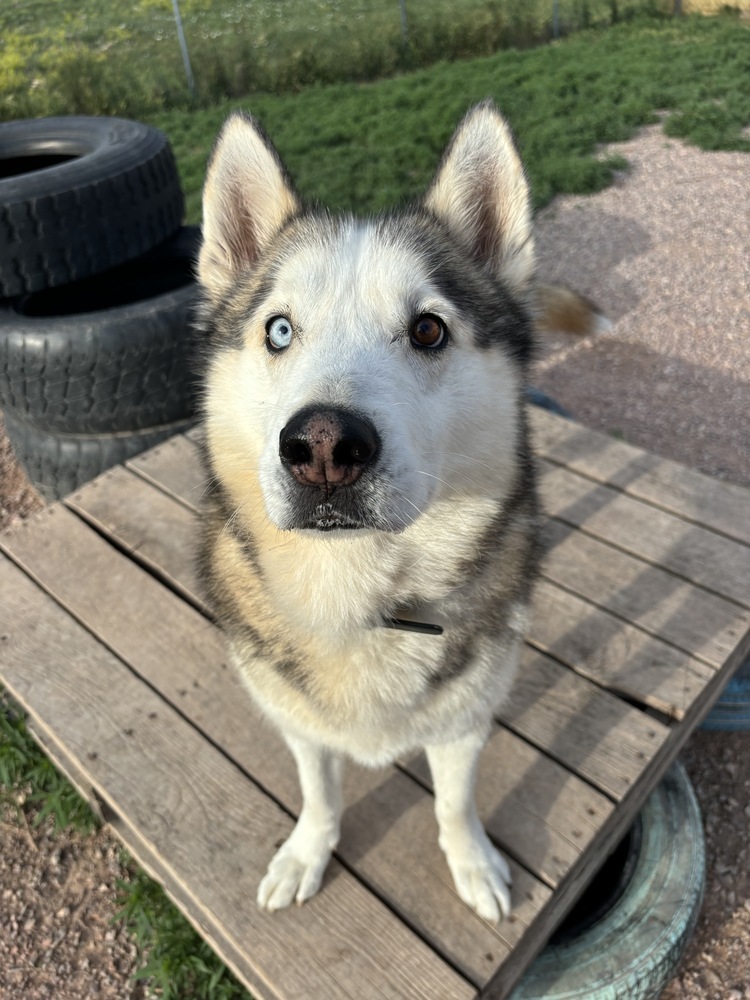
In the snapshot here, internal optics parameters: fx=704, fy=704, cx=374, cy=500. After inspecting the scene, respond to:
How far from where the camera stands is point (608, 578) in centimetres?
296

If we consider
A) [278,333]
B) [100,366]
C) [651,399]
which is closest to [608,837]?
[278,333]

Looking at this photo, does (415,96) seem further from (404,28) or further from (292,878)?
(292,878)

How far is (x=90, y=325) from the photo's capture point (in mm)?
3457

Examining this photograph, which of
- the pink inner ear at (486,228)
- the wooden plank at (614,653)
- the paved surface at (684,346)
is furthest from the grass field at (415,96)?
the wooden plank at (614,653)

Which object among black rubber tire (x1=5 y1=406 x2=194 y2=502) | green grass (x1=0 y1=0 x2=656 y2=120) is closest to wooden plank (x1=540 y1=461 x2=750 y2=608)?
black rubber tire (x1=5 y1=406 x2=194 y2=502)

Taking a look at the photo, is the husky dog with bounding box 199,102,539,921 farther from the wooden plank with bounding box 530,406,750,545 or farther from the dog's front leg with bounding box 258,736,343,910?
the wooden plank with bounding box 530,406,750,545

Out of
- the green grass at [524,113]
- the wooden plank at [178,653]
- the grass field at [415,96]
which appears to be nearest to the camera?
the wooden plank at [178,653]

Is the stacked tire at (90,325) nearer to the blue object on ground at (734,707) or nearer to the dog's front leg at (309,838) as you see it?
the dog's front leg at (309,838)

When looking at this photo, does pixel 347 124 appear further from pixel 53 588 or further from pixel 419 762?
pixel 419 762

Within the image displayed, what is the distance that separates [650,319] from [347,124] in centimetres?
531

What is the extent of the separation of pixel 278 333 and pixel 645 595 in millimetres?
1903

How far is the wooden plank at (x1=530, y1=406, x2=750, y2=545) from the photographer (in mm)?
3172

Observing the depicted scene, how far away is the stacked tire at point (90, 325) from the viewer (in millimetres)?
3477

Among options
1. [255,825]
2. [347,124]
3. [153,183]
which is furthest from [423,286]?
[347,124]
